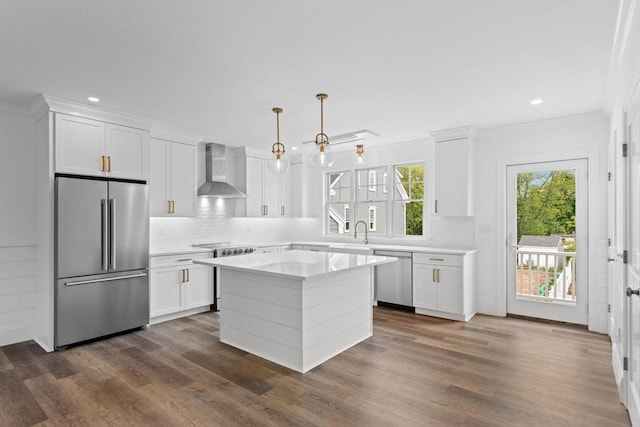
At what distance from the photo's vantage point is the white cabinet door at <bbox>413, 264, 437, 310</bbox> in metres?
4.92

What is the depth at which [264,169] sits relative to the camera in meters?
6.52

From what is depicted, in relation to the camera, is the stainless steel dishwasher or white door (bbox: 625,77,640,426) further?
the stainless steel dishwasher

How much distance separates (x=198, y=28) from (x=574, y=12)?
234 centimetres

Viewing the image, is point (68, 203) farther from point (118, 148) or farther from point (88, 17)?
point (88, 17)

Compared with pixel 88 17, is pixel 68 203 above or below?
below

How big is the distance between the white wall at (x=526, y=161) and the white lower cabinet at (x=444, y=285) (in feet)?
0.83

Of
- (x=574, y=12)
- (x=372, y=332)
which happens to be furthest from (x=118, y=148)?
(x=574, y=12)

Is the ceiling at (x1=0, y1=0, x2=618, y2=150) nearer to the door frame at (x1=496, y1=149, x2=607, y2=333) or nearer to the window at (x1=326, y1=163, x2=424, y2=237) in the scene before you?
the door frame at (x1=496, y1=149, x2=607, y2=333)

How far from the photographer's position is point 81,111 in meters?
3.90

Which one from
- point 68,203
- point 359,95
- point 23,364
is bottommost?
point 23,364

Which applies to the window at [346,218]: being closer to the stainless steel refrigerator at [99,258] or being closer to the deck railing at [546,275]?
the deck railing at [546,275]

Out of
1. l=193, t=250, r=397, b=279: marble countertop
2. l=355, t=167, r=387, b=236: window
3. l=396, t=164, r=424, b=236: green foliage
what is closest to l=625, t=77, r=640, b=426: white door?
l=193, t=250, r=397, b=279: marble countertop

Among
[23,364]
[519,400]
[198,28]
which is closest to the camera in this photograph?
[198,28]

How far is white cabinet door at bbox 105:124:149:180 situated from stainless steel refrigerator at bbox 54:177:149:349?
161 mm
